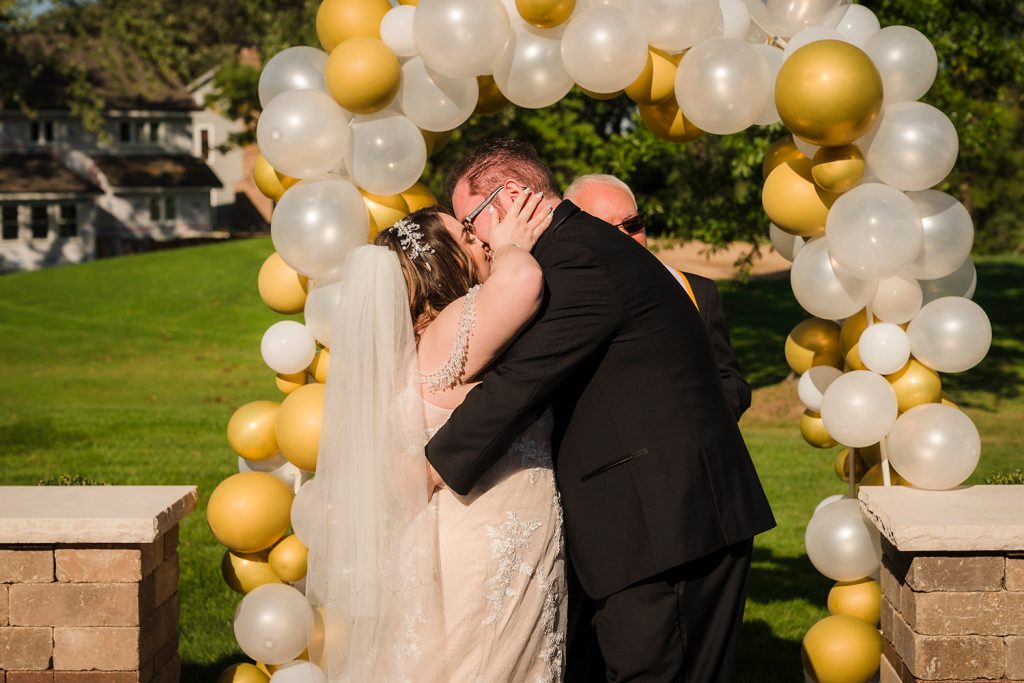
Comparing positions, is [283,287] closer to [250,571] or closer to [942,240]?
[250,571]

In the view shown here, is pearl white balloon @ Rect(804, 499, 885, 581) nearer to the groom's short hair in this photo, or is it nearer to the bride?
the bride

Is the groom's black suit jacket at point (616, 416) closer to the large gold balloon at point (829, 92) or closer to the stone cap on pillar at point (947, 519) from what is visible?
the stone cap on pillar at point (947, 519)

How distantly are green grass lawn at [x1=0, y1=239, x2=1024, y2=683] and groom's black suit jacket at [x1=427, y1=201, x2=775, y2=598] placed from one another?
2.71m

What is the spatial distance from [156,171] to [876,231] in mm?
40257

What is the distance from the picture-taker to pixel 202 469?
10.3m

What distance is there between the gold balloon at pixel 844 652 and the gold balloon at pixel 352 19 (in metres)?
3.21

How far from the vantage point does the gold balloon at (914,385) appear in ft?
14.9

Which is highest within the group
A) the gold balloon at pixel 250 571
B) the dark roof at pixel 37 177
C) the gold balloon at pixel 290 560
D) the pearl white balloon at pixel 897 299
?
the pearl white balloon at pixel 897 299

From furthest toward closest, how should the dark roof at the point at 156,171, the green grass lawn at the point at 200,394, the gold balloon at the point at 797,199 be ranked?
the dark roof at the point at 156,171 → the green grass lawn at the point at 200,394 → the gold balloon at the point at 797,199

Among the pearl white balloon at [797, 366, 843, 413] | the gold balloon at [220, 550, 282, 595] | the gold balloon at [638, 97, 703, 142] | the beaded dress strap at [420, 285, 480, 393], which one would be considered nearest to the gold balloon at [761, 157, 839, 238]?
the gold balloon at [638, 97, 703, 142]

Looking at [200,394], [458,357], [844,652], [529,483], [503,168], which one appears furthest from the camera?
[200,394]

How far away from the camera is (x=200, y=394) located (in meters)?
15.7

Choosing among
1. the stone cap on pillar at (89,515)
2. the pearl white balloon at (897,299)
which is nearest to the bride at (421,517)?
the stone cap on pillar at (89,515)

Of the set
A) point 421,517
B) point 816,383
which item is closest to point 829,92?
point 816,383
